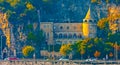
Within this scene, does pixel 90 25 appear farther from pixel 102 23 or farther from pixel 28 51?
pixel 28 51

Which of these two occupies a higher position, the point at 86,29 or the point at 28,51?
the point at 86,29

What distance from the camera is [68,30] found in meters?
159

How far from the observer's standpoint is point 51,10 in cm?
16125

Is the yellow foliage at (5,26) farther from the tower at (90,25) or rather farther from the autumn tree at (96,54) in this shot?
the autumn tree at (96,54)

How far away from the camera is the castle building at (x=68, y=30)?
516ft

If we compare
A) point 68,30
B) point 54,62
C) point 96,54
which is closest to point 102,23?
point 68,30

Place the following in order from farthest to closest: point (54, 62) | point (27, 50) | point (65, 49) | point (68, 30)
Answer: point (68, 30) → point (27, 50) → point (65, 49) → point (54, 62)

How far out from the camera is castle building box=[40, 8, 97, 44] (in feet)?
516

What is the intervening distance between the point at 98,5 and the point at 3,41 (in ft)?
41.7

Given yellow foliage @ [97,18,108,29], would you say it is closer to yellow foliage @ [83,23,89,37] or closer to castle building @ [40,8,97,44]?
castle building @ [40,8,97,44]

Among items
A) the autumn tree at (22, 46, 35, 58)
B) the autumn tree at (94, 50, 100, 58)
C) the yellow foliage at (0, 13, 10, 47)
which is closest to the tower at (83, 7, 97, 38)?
the autumn tree at (94, 50, 100, 58)

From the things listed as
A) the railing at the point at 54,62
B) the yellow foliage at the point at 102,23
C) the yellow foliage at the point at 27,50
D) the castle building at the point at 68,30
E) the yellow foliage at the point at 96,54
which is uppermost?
the yellow foliage at the point at 102,23

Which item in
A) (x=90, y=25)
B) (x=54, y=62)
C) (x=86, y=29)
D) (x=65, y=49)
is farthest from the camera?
(x=86, y=29)

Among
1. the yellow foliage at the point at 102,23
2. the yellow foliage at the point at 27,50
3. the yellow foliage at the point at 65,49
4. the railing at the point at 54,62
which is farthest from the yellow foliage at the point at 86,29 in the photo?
the railing at the point at 54,62
